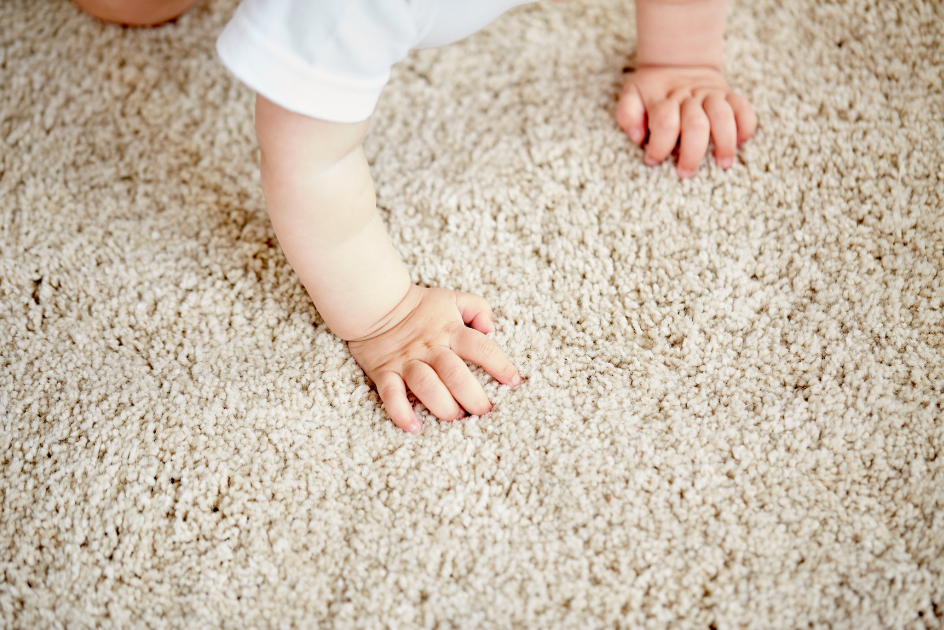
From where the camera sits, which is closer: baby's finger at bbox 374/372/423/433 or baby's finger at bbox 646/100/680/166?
baby's finger at bbox 374/372/423/433

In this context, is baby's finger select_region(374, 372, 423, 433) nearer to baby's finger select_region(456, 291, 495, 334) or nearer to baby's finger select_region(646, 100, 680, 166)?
baby's finger select_region(456, 291, 495, 334)

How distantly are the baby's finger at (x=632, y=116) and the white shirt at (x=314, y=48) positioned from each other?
0.31m

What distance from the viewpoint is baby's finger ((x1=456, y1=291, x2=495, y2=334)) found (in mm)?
649

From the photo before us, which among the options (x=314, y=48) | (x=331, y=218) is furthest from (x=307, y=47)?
(x=331, y=218)

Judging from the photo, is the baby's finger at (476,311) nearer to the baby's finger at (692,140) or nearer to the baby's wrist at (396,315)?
the baby's wrist at (396,315)

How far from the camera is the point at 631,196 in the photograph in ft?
2.37

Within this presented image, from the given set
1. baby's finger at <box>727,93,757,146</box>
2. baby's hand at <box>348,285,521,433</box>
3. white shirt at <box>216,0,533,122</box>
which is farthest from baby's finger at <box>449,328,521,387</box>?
baby's finger at <box>727,93,757,146</box>

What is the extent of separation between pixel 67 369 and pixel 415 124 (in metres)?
0.43

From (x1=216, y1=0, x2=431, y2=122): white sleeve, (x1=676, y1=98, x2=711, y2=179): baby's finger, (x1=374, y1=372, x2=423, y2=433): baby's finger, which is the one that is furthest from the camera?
(x1=676, y1=98, x2=711, y2=179): baby's finger

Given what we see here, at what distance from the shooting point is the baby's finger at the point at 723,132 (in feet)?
2.36

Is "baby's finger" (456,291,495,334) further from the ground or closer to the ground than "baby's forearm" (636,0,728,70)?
closer to the ground

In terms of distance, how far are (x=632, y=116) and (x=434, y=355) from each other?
341 mm

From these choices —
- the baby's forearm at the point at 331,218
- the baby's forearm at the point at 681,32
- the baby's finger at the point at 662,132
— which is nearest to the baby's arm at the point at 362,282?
the baby's forearm at the point at 331,218

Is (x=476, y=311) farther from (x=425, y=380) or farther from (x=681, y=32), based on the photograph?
(x=681, y=32)
